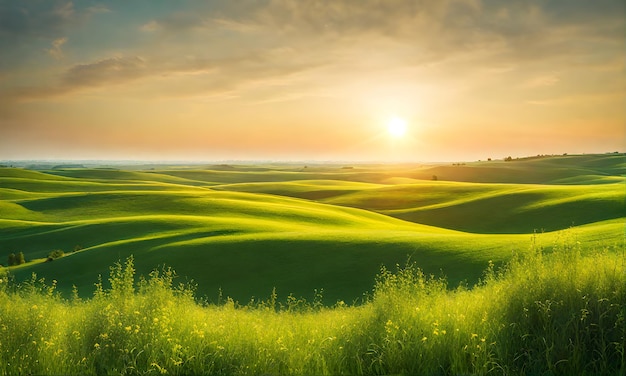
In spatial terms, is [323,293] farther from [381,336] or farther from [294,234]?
[381,336]

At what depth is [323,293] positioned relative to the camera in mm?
25859

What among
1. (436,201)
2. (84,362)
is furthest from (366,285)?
(436,201)

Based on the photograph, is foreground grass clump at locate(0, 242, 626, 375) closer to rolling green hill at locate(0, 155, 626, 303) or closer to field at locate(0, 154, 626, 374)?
field at locate(0, 154, 626, 374)

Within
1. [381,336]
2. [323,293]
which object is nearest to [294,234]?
[323,293]

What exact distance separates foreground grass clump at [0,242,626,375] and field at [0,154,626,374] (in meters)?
0.04

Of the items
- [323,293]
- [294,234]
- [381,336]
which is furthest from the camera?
[294,234]

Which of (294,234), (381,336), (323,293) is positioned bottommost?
(323,293)

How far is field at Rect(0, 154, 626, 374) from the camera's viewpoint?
917 centimetres

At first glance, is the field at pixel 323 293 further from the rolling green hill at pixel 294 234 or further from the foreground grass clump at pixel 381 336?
the rolling green hill at pixel 294 234

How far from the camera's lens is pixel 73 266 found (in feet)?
114

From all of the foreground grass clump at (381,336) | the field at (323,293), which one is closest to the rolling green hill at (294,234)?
the field at (323,293)

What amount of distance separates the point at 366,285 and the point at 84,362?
61.3ft

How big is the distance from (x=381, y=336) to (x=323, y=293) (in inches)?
647

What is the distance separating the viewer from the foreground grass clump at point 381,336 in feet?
29.4
